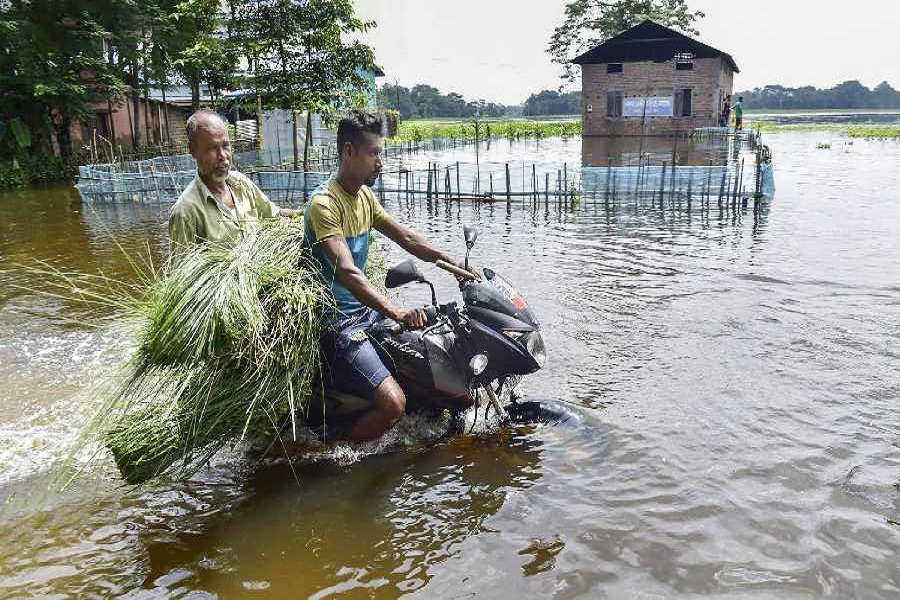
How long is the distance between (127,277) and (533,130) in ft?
174

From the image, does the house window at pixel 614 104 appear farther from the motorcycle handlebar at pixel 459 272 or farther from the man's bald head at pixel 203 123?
the man's bald head at pixel 203 123

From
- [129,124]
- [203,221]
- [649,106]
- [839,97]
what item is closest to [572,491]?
[203,221]

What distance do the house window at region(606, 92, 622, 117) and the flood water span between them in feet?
122

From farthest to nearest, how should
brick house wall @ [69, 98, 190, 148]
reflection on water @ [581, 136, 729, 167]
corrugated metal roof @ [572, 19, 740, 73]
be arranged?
corrugated metal roof @ [572, 19, 740, 73] → brick house wall @ [69, 98, 190, 148] → reflection on water @ [581, 136, 729, 167]

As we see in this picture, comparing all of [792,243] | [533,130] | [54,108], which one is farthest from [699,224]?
[533,130]

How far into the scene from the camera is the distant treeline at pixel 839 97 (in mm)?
121375

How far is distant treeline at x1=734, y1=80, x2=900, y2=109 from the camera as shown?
4779 inches

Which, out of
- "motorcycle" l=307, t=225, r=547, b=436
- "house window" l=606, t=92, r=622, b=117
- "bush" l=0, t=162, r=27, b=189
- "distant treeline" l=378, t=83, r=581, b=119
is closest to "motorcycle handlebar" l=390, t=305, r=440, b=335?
"motorcycle" l=307, t=225, r=547, b=436

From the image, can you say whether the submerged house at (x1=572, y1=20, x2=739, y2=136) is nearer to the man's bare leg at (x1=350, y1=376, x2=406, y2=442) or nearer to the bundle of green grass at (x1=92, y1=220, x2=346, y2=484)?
the man's bare leg at (x1=350, y1=376, x2=406, y2=442)

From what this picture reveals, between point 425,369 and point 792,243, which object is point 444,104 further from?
point 425,369

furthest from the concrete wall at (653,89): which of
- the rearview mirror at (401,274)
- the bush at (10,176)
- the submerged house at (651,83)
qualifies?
the rearview mirror at (401,274)

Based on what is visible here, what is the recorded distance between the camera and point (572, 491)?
4121 mm

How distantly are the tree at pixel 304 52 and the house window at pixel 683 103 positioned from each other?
25438 mm

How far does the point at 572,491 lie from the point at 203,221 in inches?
111
